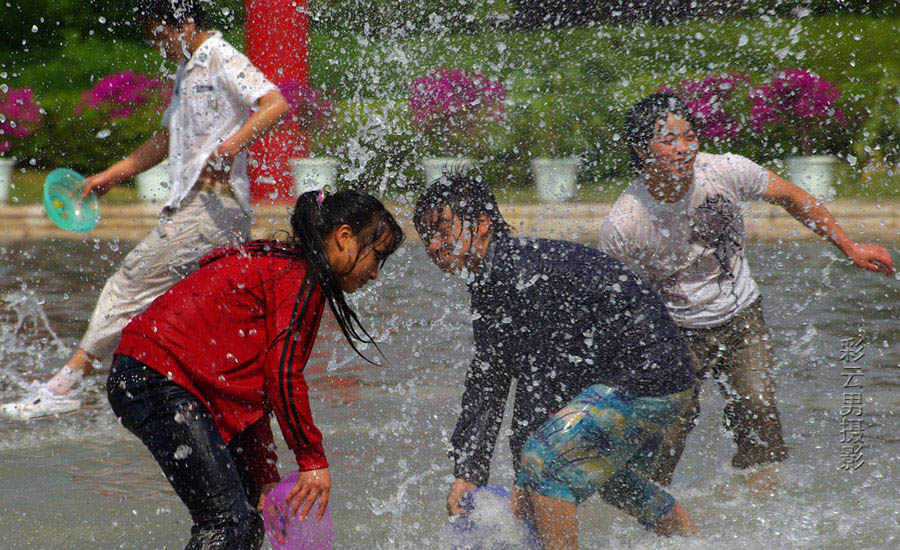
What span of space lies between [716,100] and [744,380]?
12.0 metres

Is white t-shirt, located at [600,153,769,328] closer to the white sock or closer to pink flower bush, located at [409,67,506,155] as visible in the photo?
the white sock

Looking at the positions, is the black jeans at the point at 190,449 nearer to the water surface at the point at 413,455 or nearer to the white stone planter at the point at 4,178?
the water surface at the point at 413,455

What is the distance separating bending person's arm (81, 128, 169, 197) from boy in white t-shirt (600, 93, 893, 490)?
2.26 metres

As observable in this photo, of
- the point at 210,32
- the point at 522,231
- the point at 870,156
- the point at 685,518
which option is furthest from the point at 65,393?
the point at 870,156

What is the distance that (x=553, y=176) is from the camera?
13586 millimetres

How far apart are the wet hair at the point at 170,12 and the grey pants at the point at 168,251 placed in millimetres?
762

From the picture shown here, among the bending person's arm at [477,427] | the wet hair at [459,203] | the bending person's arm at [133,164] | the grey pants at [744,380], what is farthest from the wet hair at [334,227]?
the bending person's arm at [133,164]

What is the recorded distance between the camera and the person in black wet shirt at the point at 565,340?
3145mm

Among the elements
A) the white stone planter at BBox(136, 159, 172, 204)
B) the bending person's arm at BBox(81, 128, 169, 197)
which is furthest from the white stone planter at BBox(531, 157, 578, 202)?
the bending person's arm at BBox(81, 128, 169, 197)

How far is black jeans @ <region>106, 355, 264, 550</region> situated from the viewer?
2.87 meters

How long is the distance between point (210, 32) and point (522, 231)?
266 inches

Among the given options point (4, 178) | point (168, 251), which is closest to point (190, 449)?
point (168, 251)

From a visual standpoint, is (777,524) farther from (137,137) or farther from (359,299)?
(137,137)

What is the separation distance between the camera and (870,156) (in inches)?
585
